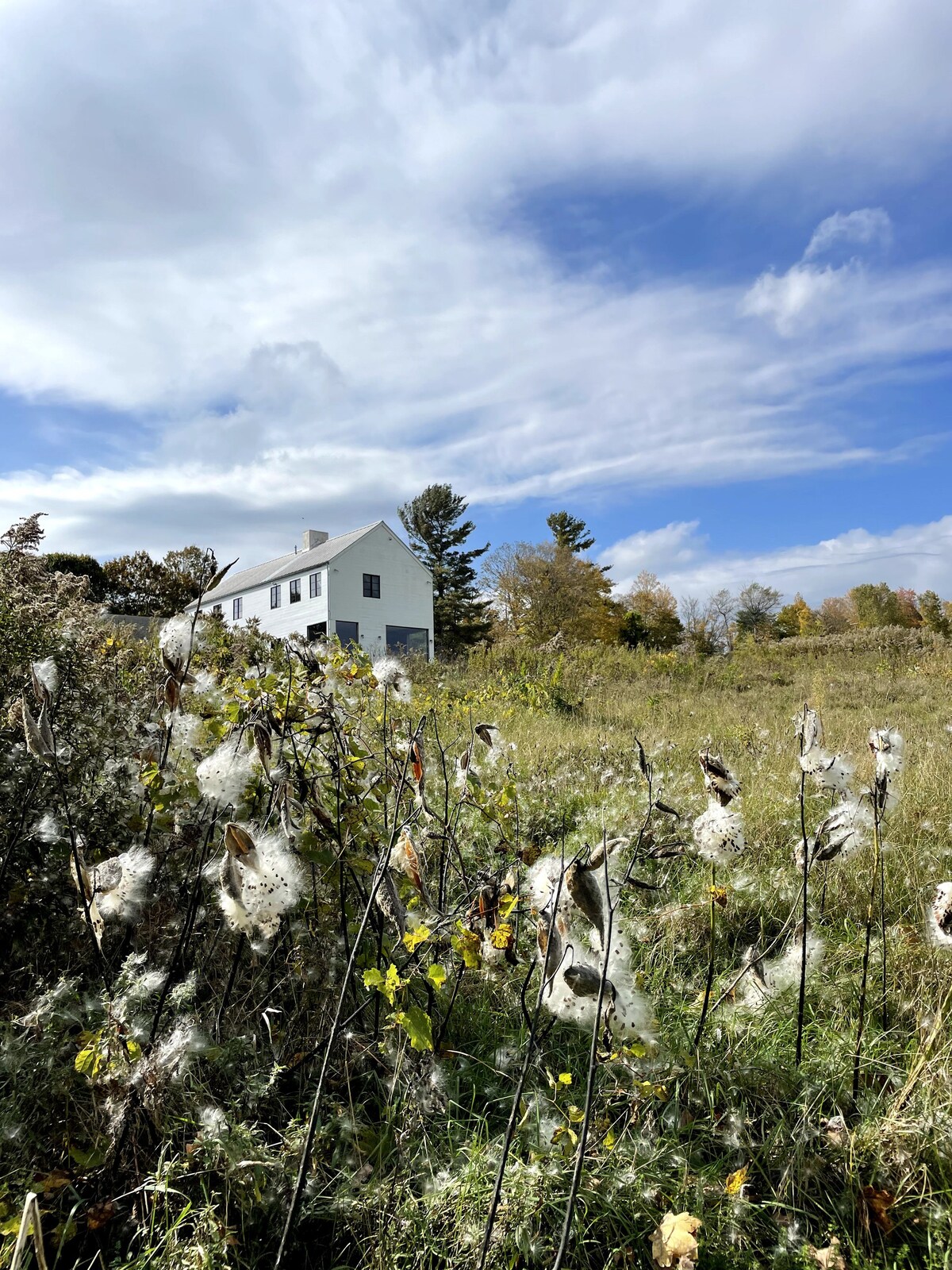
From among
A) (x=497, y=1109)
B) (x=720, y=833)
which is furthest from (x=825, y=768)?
(x=497, y=1109)

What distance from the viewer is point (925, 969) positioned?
2910 mm

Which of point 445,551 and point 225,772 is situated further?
point 445,551

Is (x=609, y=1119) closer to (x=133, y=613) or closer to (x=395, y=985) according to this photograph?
(x=395, y=985)

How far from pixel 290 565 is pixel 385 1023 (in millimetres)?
37606

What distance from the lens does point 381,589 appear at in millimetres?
37969

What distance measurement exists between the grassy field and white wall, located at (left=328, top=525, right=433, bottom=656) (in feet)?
104

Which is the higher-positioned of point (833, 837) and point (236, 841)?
point (236, 841)

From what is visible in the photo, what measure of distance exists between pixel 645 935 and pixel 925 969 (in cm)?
104

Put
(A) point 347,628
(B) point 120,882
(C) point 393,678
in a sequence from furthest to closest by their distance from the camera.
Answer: (A) point 347,628, (C) point 393,678, (B) point 120,882

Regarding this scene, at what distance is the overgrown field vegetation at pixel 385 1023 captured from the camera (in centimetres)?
189

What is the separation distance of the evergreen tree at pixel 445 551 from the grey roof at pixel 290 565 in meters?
7.12

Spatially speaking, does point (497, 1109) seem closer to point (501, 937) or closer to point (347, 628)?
point (501, 937)

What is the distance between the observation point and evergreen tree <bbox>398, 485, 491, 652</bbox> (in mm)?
43469

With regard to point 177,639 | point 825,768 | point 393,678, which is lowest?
point 825,768
